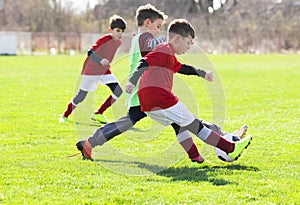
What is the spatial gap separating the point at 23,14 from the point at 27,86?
155ft

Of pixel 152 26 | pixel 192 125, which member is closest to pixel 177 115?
pixel 192 125

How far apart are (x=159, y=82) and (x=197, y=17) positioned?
55561mm

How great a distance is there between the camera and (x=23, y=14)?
62.8m

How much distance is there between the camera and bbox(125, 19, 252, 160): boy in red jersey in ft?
20.1

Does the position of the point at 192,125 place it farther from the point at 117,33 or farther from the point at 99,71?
the point at 99,71

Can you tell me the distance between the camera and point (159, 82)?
20.3ft

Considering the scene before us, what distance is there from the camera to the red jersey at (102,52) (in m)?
9.66

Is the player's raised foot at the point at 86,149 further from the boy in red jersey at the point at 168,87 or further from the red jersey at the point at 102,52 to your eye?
the red jersey at the point at 102,52

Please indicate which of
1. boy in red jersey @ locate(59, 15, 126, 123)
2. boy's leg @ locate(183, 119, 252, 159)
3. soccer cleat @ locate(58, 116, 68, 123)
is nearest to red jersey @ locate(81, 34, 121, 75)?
boy in red jersey @ locate(59, 15, 126, 123)

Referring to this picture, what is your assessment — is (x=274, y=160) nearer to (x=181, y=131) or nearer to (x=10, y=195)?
(x=181, y=131)

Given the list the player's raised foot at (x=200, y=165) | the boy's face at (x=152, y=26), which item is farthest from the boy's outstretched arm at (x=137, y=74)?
the player's raised foot at (x=200, y=165)

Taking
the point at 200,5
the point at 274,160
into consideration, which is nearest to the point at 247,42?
the point at 200,5

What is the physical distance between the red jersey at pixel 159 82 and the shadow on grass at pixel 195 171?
2.13 ft

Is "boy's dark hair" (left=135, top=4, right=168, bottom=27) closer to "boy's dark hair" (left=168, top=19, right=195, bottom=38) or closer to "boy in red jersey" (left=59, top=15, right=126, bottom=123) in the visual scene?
"boy's dark hair" (left=168, top=19, right=195, bottom=38)
